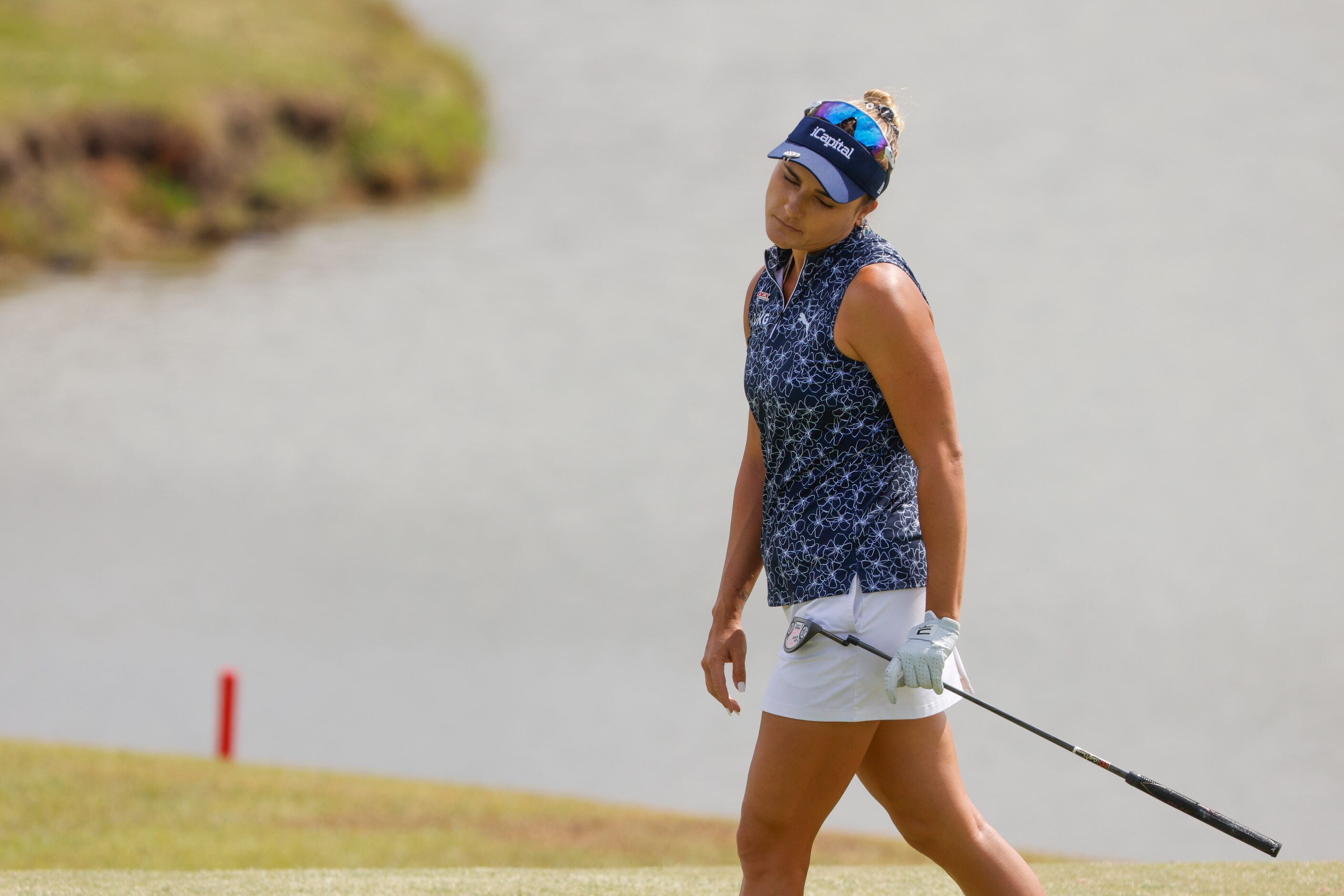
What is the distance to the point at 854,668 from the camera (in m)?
2.36

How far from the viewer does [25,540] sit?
15.4 meters

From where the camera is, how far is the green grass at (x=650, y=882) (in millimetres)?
3389

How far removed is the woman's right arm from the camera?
2.62 metres

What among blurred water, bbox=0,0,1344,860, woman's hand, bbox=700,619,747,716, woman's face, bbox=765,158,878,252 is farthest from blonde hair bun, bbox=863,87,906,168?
blurred water, bbox=0,0,1344,860

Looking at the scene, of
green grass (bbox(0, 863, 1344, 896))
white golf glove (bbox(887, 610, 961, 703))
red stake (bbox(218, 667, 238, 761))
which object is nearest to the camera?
white golf glove (bbox(887, 610, 961, 703))

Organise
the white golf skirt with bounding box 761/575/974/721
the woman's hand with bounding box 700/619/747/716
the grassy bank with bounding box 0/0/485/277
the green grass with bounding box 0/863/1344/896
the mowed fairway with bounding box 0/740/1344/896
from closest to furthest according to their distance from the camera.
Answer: the white golf skirt with bounding box 761/575/974/721
the woman's hand with bounding box 700/619/747/716
the green grass with bounding box 0/863/1344/896
the mowed fairway with bounding box 0/740/1344/896
the grassy bank with bounding box 0/0/485/277

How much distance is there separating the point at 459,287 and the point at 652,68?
8759 millimetres

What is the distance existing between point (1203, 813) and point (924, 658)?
627 mm

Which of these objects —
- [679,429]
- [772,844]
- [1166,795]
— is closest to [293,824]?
[772,844]

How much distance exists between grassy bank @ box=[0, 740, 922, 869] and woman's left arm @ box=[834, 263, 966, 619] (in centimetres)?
363

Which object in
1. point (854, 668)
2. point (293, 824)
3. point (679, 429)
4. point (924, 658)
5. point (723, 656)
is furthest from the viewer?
point (679, 429)

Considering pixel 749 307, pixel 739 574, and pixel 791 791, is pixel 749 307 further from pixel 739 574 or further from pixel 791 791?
pixel 791 791

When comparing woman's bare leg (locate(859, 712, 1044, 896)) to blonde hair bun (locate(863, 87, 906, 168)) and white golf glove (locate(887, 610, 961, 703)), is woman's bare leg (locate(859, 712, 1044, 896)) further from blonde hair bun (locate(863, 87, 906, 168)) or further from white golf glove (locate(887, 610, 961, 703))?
blonde hair bun (locate(863, 87, 906, 168))

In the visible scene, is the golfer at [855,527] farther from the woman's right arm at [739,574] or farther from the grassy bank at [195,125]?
the grassy bank at [195,125]
